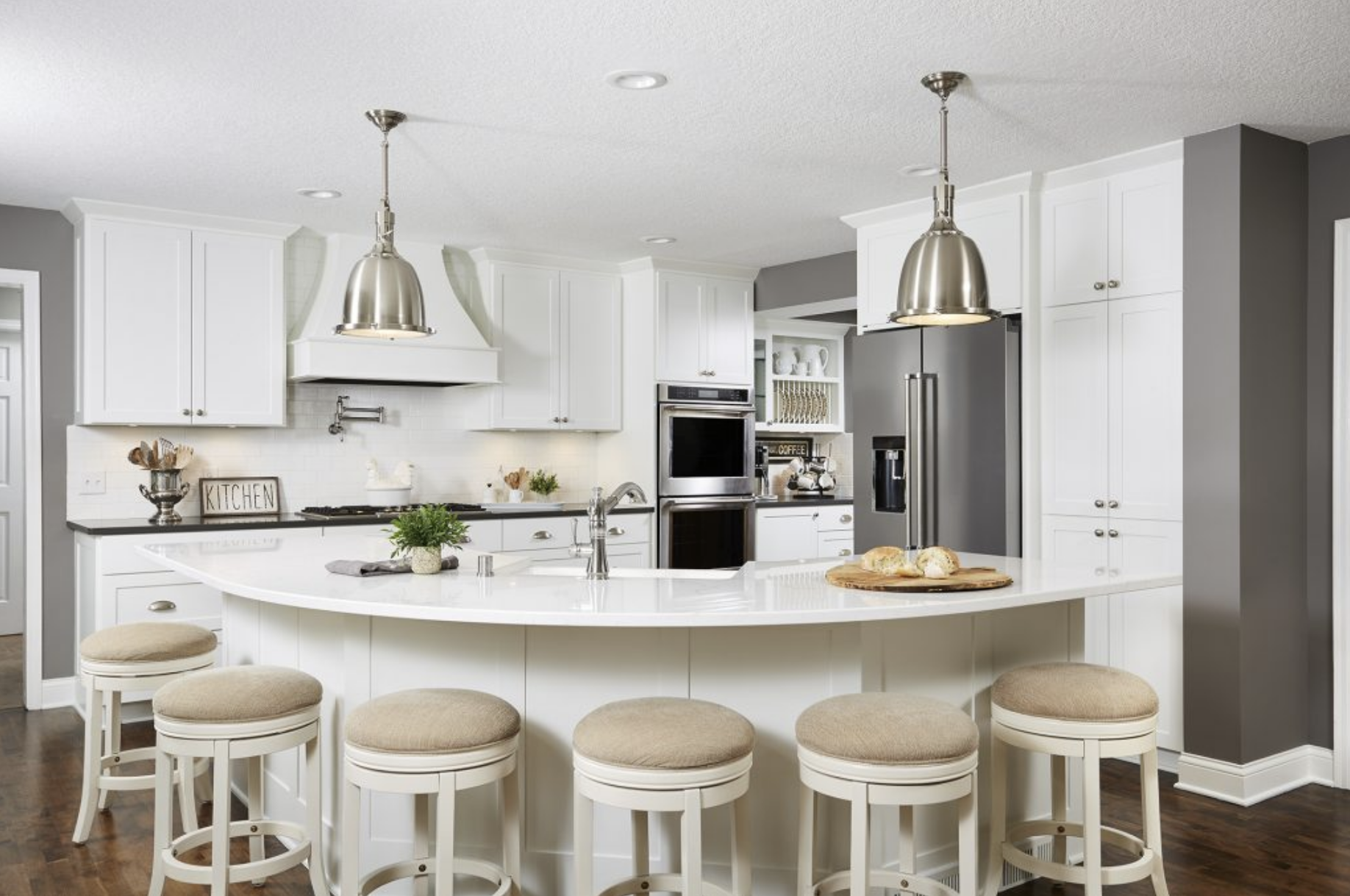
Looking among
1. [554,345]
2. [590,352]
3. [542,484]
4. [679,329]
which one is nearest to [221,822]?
[542,484]

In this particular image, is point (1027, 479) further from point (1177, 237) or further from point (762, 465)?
point (762, 465)

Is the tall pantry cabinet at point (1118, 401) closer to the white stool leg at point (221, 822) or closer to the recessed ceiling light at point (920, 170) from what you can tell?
the recessed ceiling light at point (920, 170)

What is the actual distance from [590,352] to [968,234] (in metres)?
2.52

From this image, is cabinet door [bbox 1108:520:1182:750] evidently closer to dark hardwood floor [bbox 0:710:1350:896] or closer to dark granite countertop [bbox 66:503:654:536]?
dark hardwood floor [bbox 0:710:1350:896]

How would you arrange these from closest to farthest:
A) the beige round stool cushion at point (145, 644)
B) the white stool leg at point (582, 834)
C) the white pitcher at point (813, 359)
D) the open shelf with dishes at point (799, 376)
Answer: the white stool leg at point (582, 834), the beige round stool cushion at point (145, 644), the open shelf with dishes at point (799, 376), the white pitcher at point (813, 359)

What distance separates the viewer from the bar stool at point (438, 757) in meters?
2.32

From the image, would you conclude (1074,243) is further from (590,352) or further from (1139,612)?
(590,352)

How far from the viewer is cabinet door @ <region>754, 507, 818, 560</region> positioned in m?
6.87

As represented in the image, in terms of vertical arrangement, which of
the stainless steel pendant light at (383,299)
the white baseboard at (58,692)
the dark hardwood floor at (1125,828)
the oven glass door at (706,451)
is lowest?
the dark hardwood floor at (1125,828)

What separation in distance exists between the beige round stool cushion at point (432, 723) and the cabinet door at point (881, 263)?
3247 mm

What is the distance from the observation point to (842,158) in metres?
4.25

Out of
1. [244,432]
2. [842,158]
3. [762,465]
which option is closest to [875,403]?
[842,158]

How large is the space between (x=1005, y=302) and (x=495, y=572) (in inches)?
105

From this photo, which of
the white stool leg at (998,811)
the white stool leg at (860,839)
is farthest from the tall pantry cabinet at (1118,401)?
the white stool leg at (860,839)
